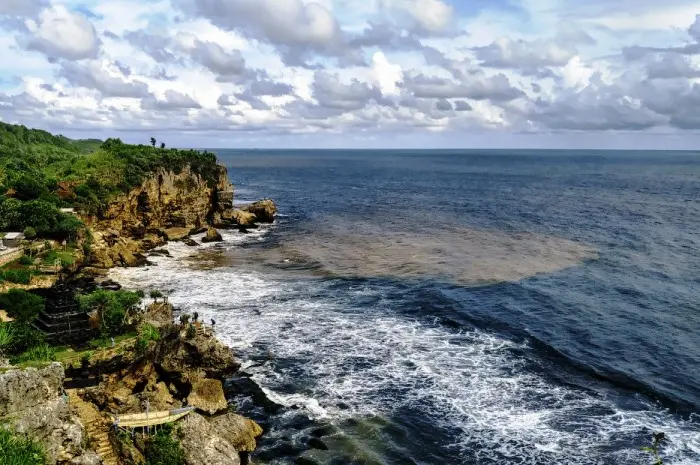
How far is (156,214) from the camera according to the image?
100 metres

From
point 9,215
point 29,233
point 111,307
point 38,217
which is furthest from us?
point 38,217

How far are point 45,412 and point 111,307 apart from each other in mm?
18132

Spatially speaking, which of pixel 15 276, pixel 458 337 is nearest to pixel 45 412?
pixel 15 276

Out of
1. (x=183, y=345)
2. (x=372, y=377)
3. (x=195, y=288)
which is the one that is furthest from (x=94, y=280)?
(x=372, y=377)

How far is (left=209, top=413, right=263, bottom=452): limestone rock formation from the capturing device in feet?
119

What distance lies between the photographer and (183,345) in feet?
146

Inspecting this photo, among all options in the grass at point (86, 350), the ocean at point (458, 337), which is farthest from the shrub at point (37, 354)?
the ocean at point (458, 337)

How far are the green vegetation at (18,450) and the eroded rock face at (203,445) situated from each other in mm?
9880

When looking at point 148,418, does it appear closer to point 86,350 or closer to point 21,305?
point 86,350

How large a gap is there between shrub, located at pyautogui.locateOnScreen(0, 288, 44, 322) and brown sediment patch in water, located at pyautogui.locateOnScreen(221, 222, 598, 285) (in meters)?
38.5

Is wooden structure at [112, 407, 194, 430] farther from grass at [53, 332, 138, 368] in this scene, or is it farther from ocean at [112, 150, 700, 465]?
grass at [53, 332, 138, 368]

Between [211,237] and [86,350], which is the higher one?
[86,350]

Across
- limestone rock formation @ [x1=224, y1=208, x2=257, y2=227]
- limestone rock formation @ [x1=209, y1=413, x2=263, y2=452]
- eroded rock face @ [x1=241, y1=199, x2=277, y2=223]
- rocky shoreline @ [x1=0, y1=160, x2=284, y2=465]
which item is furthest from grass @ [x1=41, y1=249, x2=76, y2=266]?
eroded rock face @ [x1=241, y1=199, x2=277, y2=223]

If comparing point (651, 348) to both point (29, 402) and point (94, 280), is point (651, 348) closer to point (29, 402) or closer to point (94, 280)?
point (29, 402)
